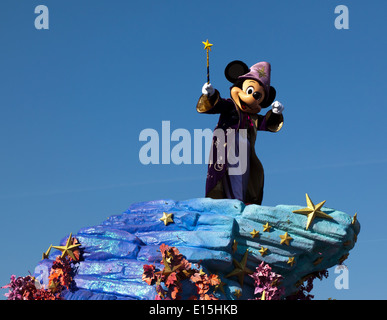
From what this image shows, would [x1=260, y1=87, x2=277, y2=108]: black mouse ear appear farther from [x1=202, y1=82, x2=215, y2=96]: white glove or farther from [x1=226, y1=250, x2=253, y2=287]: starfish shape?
[x1=226, y1=250, x2=253, y2=287]: starfish shape

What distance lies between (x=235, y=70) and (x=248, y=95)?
0.79 m

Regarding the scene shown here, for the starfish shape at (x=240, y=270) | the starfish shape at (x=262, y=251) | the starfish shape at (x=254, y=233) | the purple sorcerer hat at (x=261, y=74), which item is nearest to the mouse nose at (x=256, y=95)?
the purple sorcerer hat at (x=261, y=74)

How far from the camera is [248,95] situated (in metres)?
13.7

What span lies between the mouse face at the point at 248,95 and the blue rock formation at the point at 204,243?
229cm

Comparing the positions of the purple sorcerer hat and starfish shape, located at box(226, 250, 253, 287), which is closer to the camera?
starfish shape, located at box(226, 250, 253, 287)

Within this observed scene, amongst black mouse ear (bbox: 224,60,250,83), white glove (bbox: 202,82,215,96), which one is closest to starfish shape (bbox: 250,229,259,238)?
white glove (bbox: 202,82,215,96)

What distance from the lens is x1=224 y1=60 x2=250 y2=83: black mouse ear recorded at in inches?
557

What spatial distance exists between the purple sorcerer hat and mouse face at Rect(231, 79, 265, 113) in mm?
85

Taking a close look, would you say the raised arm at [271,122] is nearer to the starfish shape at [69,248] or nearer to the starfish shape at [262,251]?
the starfish shape at [262,251]

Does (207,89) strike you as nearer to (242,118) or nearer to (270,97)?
(242,118)

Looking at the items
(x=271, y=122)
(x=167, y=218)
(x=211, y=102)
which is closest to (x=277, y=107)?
(x=271, y=122)

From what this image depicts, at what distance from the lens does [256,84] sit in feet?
45.1

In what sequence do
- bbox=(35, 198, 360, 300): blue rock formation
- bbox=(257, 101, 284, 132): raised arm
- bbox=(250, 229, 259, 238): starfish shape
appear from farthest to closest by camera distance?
1. bbox=(257, 101, 284, 132): raised arm
2. bbox=(250, 229, 259, 238): starfish shape
3. bbox=(35, 198, 360, 300): blue rock formation

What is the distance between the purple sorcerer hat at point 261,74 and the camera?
1377 cm
